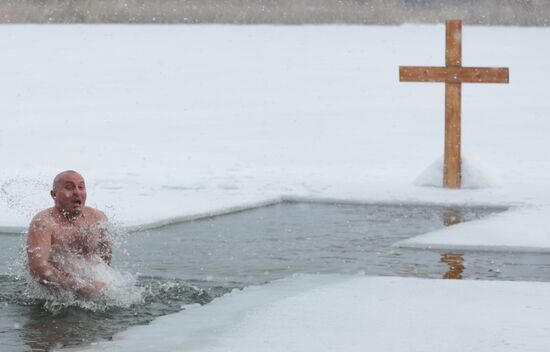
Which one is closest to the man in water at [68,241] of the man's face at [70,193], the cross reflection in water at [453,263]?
the man's face at [70,193]

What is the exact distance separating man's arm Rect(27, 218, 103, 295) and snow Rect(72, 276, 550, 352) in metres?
0.69

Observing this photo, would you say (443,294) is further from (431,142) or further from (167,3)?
(167,3)

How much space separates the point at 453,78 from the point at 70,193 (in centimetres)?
594

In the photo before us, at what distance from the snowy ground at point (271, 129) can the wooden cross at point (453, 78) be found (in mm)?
252

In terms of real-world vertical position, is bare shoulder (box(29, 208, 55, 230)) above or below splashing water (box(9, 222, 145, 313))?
above

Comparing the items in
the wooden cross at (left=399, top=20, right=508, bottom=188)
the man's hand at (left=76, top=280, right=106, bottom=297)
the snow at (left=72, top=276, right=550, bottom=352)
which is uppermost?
the wooden cross at (left=399, top=20, right=508, bottom=188)

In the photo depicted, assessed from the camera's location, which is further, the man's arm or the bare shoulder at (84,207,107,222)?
the bare shoulder at (84,207,107,222)

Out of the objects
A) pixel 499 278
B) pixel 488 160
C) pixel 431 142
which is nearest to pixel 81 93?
pixel 431 142

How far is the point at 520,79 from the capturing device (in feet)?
90.4

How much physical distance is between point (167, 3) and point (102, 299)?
5363cm

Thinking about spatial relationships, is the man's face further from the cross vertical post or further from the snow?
the cross vertical post

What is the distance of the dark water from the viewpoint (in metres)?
7.16

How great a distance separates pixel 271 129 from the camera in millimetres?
20406

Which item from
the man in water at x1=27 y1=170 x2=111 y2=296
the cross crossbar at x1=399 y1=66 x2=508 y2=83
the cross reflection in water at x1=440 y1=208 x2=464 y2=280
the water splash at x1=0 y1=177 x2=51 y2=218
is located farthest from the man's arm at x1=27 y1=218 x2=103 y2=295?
the cross crossbar at x1=399 y1=66 x2=508 y2=83
